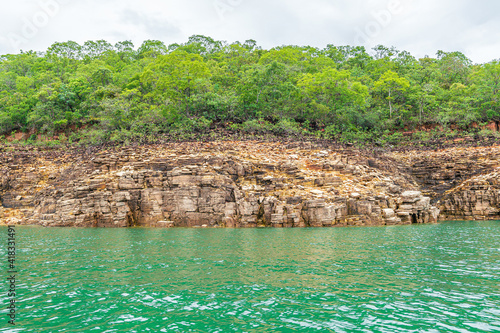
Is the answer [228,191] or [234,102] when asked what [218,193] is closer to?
[228,191]

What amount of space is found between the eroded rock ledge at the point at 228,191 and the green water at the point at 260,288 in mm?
14164

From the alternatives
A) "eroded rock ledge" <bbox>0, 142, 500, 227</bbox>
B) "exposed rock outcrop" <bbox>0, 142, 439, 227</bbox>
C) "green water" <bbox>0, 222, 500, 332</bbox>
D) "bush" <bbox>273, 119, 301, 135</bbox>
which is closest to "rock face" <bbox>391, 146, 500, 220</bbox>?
"eroded rock ledge" <bbox>0, 142, 500, 227</bbox>

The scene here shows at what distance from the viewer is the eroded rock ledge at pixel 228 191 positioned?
3500 centimetres

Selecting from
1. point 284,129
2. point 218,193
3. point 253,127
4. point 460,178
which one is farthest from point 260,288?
point 284,129

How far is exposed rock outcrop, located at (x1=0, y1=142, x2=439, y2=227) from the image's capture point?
3491cm

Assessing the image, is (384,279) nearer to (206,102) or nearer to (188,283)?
(188,283)

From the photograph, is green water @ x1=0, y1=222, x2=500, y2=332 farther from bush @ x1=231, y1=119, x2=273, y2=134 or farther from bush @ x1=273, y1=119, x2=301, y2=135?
bush @ x1=273, y1=119, x2=301, y2=135

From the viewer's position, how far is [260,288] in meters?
11.8

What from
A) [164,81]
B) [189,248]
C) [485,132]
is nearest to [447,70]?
[485,132]

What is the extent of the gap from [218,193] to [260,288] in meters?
24.4

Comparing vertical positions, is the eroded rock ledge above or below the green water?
above

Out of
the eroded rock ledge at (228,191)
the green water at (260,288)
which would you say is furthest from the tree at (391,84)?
the green water at (260,288)

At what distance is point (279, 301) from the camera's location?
10.5 meters

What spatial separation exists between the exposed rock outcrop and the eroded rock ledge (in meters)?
0.11
